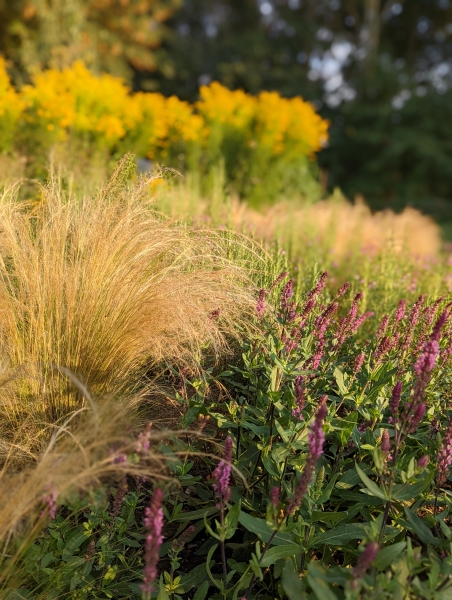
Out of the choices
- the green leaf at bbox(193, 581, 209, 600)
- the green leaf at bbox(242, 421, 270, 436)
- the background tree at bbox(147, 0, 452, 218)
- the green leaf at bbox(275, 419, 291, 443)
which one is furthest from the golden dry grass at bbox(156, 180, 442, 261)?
the background tree at bbox(147, 0, 452, 218)

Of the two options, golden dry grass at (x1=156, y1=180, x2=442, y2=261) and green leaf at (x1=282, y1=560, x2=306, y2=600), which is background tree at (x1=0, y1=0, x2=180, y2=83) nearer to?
golden dry grass at (x1=156, y1=180, x2=442, y2=261)

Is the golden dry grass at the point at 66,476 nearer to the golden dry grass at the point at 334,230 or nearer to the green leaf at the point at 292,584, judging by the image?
the green leaf at the point at 292,584

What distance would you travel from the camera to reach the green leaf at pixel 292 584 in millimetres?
1449

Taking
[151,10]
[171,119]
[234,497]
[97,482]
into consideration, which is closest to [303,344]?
[234,497]

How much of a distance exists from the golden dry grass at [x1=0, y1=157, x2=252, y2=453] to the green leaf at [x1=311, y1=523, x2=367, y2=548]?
0.80 meters

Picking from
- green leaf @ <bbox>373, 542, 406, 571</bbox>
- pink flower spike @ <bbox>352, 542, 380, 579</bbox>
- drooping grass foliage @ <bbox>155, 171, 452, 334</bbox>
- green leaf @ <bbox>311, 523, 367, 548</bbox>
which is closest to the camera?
pink flower spike @ <bbox>352, 542, 380, 579</bbox>

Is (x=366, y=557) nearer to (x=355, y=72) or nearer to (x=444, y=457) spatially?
(x=444, y=457)

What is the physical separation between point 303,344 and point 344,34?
2023 centimetres

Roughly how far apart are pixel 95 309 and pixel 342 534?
4.20ft

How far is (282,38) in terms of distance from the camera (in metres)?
19.0

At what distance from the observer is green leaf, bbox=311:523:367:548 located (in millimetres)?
1658

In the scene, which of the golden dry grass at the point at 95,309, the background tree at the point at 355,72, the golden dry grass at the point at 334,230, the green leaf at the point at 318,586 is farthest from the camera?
the background tree at the point at 355,72

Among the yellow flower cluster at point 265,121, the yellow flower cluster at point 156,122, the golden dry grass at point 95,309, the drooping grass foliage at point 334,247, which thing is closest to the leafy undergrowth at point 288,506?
the golden dry grass at point 95,309

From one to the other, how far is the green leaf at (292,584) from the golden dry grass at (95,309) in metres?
0.87
